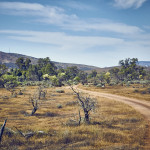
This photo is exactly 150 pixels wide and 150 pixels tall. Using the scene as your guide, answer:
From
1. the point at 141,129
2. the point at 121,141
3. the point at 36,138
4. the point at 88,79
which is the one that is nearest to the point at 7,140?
the point at 36,138

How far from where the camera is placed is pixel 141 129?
442 inches

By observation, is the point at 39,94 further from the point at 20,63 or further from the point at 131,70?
the point at 20,63

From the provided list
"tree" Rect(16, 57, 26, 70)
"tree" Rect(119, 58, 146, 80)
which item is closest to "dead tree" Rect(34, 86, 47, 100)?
"tree" Rect(119, 58, 146, 80)

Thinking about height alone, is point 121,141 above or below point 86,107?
below

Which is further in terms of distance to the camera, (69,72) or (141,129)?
(69,72)

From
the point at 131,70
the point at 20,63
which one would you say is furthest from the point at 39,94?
the point at 20,63

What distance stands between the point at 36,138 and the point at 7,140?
5.91 ft

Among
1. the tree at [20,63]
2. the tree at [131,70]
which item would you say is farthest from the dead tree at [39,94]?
the tree at [20,63]

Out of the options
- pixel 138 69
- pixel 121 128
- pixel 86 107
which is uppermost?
pixel 138 69

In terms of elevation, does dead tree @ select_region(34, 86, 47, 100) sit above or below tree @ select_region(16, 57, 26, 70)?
below

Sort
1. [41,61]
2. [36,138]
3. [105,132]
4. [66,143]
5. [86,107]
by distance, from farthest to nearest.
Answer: [41,61] → [86,107] → [105,132] → [36,138] → [66,143]

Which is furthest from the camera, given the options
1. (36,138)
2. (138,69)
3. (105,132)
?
(138,69)

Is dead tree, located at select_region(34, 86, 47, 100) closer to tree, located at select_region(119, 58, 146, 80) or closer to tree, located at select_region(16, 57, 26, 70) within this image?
tree, located at select_region(119, 58, 146, 80)

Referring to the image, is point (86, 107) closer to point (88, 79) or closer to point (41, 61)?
point (88, 79)
